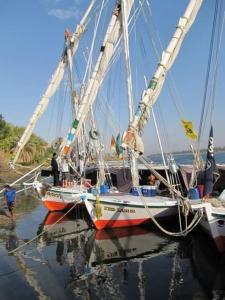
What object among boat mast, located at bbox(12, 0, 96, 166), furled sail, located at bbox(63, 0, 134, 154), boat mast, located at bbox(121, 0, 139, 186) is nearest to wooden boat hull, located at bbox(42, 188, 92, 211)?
furled sail, located at bbox(63, 0, 134, 154)

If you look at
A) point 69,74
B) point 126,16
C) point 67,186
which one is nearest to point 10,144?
point 69,74

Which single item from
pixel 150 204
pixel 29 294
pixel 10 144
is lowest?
pixel 29 294

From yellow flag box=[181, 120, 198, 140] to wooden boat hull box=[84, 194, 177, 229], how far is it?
3269 millimetres

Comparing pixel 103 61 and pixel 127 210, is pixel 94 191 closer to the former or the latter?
pixel 127 210

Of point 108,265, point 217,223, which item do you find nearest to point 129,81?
point 217,223

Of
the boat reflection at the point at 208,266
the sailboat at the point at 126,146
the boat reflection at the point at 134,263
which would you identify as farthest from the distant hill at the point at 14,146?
the boat reflection at the point at 208,266

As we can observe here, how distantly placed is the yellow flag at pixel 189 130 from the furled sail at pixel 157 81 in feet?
12.4

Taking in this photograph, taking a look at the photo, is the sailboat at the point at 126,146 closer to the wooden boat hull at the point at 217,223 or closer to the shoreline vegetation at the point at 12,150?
the wooden boat hull at the point at 217,223

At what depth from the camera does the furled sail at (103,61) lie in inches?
893

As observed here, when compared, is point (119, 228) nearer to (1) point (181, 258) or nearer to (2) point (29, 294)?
(1) point (181, 258)

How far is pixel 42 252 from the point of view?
658 inches

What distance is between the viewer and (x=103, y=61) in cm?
2338

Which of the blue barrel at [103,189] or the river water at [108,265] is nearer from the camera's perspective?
the river water at [108,265]

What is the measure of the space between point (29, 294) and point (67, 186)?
14.5 meters
